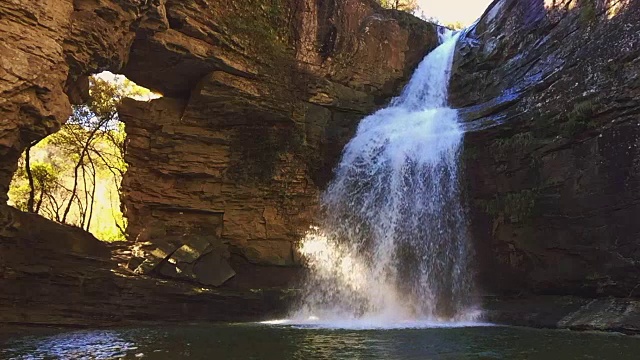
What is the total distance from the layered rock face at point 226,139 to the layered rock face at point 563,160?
5.68m

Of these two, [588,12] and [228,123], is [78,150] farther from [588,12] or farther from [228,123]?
[588,12]

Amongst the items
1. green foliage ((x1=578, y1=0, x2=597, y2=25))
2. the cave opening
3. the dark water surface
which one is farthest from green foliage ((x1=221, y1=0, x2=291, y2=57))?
green foliage ((x1=578, y1=0, x2=597, y2=25))

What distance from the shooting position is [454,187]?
14.5m

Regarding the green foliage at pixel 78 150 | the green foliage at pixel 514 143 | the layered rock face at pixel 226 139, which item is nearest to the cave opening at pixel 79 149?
the green foliage at pixel 78 150

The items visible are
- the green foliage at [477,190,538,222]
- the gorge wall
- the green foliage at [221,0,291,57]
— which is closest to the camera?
the gorge wall

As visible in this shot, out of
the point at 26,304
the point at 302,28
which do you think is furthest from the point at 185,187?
the point at 302,28

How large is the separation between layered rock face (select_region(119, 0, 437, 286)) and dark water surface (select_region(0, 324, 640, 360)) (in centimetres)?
368

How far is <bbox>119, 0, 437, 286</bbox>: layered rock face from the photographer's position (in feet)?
45.9

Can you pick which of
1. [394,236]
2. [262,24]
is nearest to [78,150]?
[262,24]

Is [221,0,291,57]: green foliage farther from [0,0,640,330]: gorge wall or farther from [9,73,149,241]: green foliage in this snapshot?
[9,73,149,241]: green foliage

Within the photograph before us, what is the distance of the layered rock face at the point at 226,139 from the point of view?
45.9 feet

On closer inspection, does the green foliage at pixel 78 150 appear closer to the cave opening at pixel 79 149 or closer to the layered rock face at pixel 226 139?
the cave opening at pixel 79 149

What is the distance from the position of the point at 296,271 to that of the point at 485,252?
5923 millimetres

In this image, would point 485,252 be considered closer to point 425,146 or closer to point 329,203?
point 425,146
